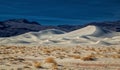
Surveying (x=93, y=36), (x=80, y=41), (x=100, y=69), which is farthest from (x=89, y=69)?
(x=93, y=36)

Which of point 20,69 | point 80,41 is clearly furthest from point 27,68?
point 80,41

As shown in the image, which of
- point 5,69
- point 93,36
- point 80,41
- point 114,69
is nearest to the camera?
point 5,69

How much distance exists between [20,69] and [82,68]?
4.83 m

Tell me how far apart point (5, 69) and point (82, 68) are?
19.5 ft

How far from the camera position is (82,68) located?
30.2 meters

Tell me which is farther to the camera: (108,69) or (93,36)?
(93,36)

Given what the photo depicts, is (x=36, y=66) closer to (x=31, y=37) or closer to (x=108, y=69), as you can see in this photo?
(x=108, y=69)

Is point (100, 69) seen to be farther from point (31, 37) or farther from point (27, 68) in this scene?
point (31, 37)

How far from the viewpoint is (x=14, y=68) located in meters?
29.1

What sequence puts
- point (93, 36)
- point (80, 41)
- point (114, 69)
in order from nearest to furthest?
point (114, 69) → point (80, 41) → point (93, 36)

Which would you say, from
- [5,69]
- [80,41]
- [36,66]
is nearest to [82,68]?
[36,66]

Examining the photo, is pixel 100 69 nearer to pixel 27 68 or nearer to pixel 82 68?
pixel 82 68

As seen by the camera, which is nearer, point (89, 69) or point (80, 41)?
point (89, 69)

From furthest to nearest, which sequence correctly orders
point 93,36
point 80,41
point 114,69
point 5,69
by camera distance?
point 93,36, point 80,41, point 114,69, point 5,69
